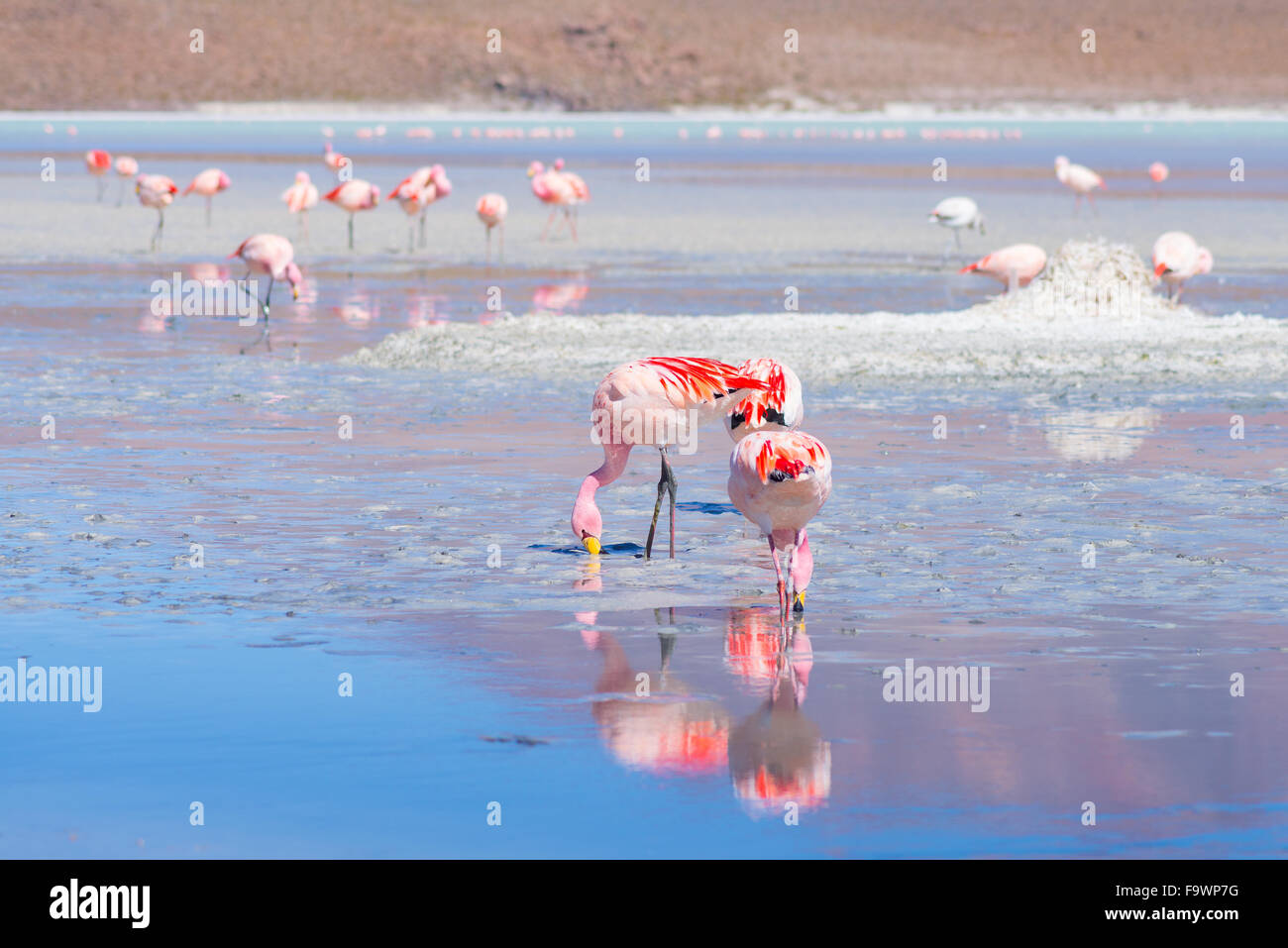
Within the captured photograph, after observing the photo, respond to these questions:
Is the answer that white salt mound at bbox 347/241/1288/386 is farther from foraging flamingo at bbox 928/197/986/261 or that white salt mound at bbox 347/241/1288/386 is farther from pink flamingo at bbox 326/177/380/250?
pink flamingo at bbox 326/177/380/250

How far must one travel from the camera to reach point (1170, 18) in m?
155

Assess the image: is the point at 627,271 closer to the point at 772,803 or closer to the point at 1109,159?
the point at 772,803

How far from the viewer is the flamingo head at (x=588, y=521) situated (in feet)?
28.7

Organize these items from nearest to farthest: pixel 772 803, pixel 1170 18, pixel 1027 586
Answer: pixel 772 803
pixel 1027 586
pixel 1170 18

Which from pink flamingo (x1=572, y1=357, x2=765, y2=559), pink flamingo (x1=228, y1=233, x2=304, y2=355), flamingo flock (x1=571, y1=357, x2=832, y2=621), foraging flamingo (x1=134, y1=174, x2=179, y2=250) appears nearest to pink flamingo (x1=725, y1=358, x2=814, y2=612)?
flamingo flock (x1=571, y1=357, x2=832, y2=621)

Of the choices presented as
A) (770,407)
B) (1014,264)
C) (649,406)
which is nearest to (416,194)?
(1014,264)

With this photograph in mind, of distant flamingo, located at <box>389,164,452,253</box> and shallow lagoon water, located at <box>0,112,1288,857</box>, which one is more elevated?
distant flamingo, located at <box>389,164,452,253</box>

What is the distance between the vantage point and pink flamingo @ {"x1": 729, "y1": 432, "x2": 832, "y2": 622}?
A: 24.1 ft

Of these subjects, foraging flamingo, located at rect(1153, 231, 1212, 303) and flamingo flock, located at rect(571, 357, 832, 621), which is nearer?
flamingo flock, located at rect(571, 357, 832, 621)

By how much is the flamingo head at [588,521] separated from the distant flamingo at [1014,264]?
39.8ft

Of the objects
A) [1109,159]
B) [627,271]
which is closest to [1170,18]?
[1109,159]

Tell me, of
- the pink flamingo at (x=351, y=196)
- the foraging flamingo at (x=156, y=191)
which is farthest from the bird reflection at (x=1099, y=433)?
the foraging flamingo at (x=156, y=191)

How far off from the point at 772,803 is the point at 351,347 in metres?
12.5

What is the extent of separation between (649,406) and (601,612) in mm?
1133
